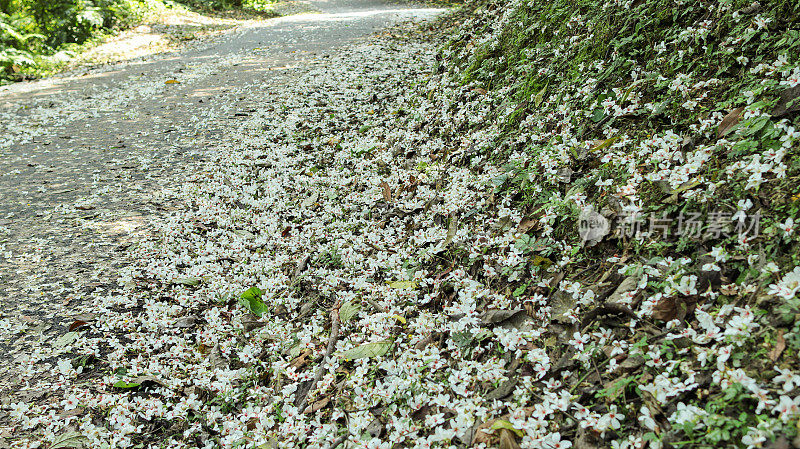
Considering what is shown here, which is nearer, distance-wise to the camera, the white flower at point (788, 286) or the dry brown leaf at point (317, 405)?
the white flower at point (788, 286)

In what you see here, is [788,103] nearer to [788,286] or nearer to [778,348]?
[788,286]

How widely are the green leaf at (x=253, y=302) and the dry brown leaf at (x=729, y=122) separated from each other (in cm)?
404

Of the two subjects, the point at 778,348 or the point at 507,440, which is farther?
the point at 507,440

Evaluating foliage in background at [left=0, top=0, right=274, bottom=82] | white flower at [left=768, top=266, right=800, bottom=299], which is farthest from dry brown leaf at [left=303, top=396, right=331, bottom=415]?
foliage in background at [left=0, top=0, right=274, bottom=82]

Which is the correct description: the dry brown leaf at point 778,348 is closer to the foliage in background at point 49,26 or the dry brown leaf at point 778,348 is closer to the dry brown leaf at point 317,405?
the dry brown leaf at point 317,405

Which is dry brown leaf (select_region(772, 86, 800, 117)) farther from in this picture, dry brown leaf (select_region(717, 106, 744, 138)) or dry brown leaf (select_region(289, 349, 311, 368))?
dry brown leaf (select_region(289, 349, 311, 368))

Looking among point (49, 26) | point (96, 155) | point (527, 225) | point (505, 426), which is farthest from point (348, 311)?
point (49, 26)

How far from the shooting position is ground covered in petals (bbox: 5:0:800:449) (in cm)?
230

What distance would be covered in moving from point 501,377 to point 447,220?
201 centimetres

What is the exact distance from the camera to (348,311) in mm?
3883

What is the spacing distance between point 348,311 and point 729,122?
329 cm

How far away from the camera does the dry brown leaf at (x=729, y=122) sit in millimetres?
3047

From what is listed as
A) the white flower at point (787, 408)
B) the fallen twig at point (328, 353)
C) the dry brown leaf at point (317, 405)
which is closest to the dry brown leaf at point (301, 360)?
the fallen twig at point (328, 353)

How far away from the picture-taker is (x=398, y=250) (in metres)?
4.52
